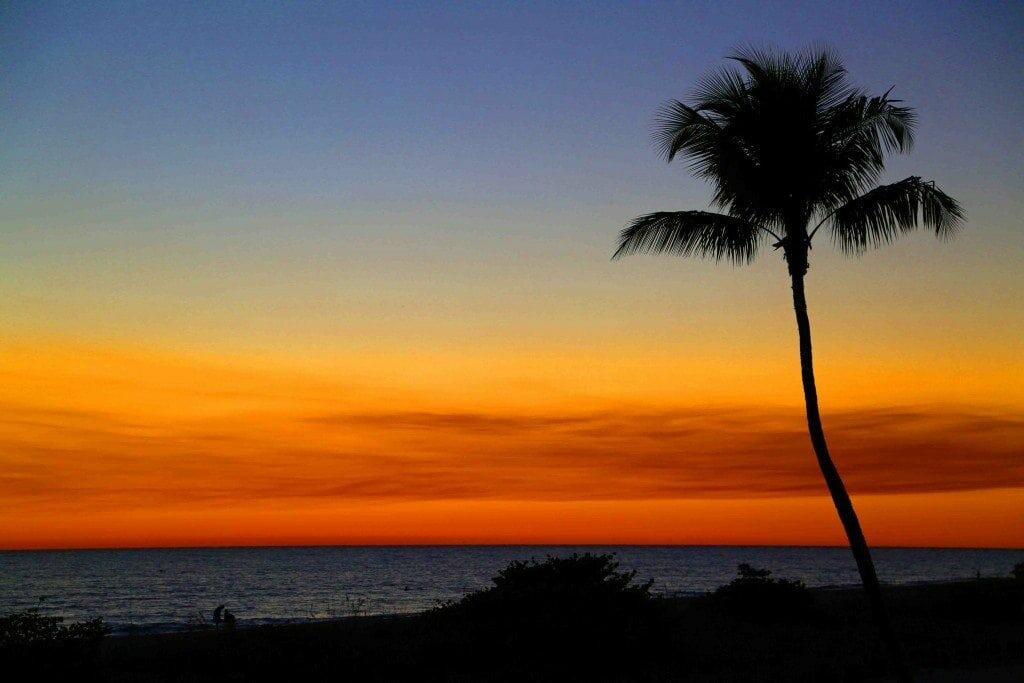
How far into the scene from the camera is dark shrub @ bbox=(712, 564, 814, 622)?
25.4 meters

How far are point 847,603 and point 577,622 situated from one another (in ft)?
56.6

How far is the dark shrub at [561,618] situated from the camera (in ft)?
54.1

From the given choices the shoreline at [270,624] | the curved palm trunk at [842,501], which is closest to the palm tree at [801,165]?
the curved palm trunk at [842,501]

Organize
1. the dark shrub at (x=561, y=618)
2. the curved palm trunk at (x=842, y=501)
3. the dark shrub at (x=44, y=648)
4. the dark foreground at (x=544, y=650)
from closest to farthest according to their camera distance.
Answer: the curved palm trunk at (x=842, y=501) → the dark shrub at (x=44, y=648) → the dark foreground at (x=544, y=650) → the dark shrub at (x=561, y=618)

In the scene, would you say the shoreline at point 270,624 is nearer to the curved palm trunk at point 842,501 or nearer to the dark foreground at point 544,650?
the dark foreground at point 544,650

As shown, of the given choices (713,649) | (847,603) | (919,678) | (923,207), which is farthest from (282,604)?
(923,207)

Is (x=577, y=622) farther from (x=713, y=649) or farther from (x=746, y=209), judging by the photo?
(x=746, y=209)

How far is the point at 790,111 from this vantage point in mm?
14000

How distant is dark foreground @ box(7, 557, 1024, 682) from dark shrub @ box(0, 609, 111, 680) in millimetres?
53

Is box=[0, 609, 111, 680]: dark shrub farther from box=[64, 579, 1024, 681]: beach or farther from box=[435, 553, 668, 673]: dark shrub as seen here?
box=[435, 553, 668, 673]: dark shrub

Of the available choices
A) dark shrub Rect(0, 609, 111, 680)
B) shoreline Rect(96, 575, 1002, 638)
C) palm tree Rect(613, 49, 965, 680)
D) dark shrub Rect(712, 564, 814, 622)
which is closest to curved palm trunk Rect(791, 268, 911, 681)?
palm tree Rect(613, 49, 965, 680)

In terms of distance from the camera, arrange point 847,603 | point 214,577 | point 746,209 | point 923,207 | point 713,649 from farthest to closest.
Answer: point 214,577, point 847,603, point 713,649, point 746,209, point 923,207

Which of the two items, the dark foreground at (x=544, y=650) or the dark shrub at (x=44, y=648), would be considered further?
the dark foreground at (x=544, y=650)

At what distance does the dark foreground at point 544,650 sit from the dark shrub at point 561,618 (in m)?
0.03
